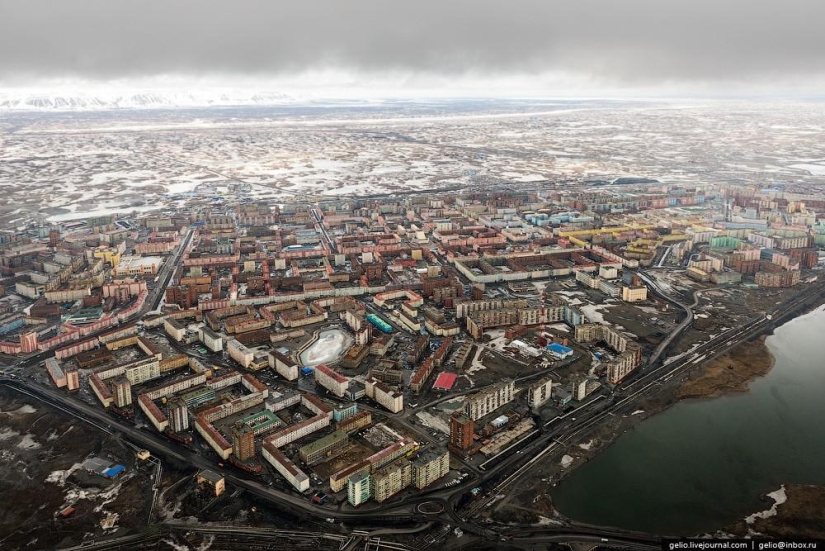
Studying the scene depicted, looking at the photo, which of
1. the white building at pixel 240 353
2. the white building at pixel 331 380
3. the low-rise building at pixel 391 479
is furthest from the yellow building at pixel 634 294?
the white building at pixel 240 353

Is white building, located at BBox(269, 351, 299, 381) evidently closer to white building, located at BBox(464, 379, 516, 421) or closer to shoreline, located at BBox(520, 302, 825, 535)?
white building, located at BBox(464, 379, 516, 421)

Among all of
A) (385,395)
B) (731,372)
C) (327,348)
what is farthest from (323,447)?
(731,372)

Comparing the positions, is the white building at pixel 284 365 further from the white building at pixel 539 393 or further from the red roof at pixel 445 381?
the white building at pixel 539 393

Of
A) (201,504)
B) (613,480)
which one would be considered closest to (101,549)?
(201,504)

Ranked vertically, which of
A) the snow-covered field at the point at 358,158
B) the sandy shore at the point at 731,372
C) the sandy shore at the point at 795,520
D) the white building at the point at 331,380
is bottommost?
the sandy shore at the point at 795,520

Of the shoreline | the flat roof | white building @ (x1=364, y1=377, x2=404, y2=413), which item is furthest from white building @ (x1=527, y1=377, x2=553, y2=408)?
the flat roof

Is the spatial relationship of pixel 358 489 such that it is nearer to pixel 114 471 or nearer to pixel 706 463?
pixel 114 471
